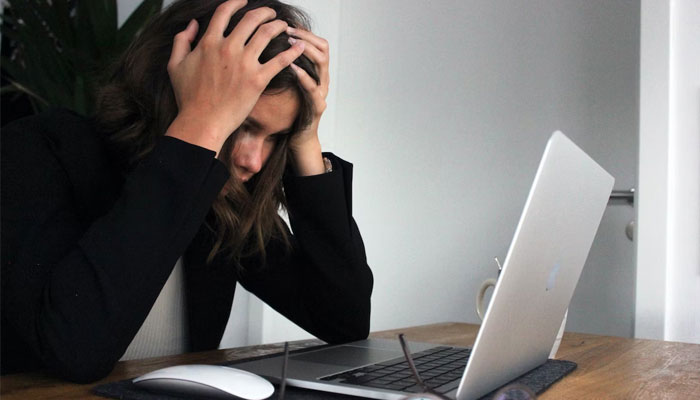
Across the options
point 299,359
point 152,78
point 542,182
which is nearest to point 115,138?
point 152,78

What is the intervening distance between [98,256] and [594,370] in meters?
0.63

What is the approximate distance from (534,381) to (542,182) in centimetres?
29

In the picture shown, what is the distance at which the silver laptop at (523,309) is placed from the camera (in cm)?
59

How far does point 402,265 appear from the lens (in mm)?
2629

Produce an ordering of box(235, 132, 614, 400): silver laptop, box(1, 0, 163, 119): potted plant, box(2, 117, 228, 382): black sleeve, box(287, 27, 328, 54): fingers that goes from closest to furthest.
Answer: box(235, 132, 614, 400): silver laptop, box(2, 117, 228, 382): black sleeve, box(287, 27, 328, 54): fingers, box(1, 0, 163, 119): potted plant

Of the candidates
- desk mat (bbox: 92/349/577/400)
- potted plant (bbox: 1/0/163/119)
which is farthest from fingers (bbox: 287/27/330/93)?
potted plant (bbox: 1/0/163/119)

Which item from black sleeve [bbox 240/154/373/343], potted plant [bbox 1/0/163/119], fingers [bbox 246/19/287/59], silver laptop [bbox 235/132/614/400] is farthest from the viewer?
potted plant [bbox 1/0/163/119]

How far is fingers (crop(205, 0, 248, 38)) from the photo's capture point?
88cm

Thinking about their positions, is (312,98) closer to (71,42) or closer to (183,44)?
(183,44)

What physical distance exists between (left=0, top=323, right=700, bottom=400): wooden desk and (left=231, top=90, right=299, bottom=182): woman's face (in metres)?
0.27

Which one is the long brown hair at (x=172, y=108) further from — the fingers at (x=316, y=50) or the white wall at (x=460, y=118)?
the white wall at (x=460, y=118)

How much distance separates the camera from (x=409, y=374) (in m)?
0.74

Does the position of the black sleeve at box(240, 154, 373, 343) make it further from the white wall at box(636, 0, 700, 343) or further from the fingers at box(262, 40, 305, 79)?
the white wall at box(636, 0, 700, 343)

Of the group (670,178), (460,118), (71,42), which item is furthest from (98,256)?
(460,118)
